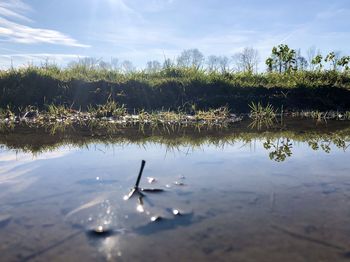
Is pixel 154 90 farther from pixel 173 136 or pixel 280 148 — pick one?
pixel 280 148

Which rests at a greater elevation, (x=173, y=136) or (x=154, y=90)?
(x=154, y=90)

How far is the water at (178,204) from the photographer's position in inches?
63.8

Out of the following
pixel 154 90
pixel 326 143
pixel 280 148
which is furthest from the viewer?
pixel 154 90

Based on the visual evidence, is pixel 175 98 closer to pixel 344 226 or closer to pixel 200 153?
pixel 200 153

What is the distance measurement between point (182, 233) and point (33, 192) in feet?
3.63

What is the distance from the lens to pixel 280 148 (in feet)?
12.4

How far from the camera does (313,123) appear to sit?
592 centimetres

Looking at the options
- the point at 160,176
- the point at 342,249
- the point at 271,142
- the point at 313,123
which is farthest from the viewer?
the point at 313,123

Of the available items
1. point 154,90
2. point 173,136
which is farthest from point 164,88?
point 173,136

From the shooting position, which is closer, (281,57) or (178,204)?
(178,204)

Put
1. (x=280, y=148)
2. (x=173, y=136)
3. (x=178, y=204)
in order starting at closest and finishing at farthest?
(x=178, y=204)
(x=280, y=148)
(x=173, y=136)

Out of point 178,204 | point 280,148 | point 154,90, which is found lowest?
point 178,204

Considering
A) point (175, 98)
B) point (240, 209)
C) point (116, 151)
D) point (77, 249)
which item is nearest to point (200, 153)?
point (116, 151)

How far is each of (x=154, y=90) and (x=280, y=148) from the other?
13.5 feet
